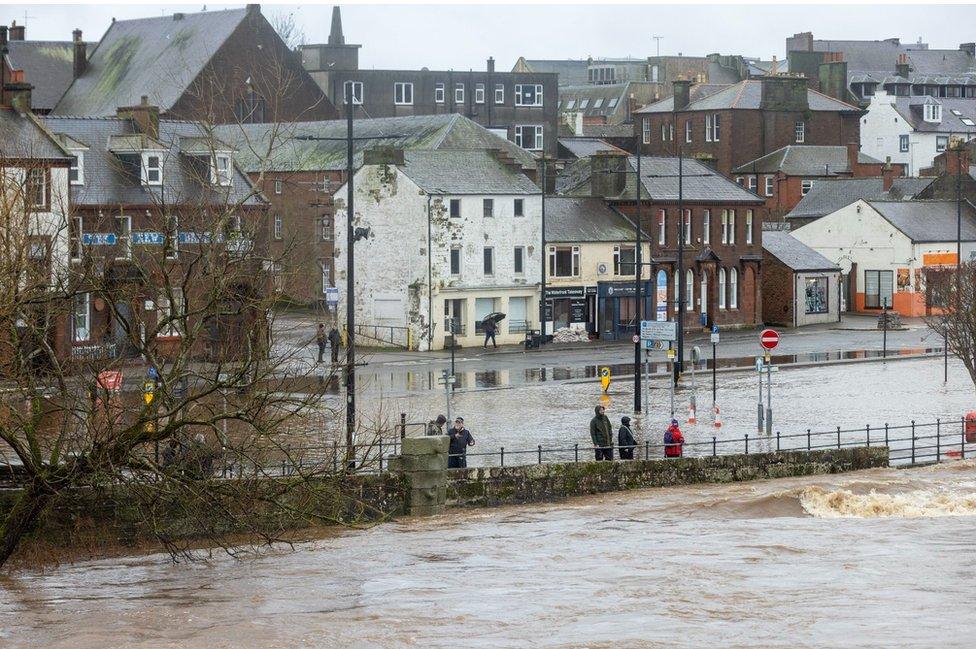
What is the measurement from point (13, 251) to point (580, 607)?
1368 cm

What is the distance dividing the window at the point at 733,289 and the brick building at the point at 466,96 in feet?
95.7

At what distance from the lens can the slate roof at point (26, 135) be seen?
49.0 meters

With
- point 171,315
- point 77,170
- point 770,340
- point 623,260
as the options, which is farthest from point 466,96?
point 171,315

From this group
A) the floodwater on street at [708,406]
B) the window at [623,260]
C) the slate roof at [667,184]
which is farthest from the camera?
the slate roof at [667,184]

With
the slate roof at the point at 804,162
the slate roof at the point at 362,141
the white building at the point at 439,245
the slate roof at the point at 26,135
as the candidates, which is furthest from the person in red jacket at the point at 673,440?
the slate roof at the point at 804,162

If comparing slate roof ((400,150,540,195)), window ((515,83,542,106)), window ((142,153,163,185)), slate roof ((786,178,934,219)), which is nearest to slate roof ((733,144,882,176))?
slate roof ((786,178,934,219))

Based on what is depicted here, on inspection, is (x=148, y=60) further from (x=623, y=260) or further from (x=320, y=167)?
→ (x=623, y=260)

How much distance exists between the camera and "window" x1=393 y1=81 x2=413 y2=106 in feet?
342

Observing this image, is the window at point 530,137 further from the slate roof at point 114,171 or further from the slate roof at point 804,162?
the slate roof at point 114,171

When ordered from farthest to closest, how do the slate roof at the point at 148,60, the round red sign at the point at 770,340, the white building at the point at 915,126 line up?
1. the white building at the point at 915,126
2. the slate roof at the point at 148,60
3. the round red sign at the point at 770,340

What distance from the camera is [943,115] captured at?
12269 centimetres

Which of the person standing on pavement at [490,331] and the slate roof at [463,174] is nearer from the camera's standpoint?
the slate roof at [463,174]

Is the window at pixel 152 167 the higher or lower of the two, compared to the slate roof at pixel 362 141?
lower

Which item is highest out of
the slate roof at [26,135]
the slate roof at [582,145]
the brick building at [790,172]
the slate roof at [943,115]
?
the slate roof at [943,115]
